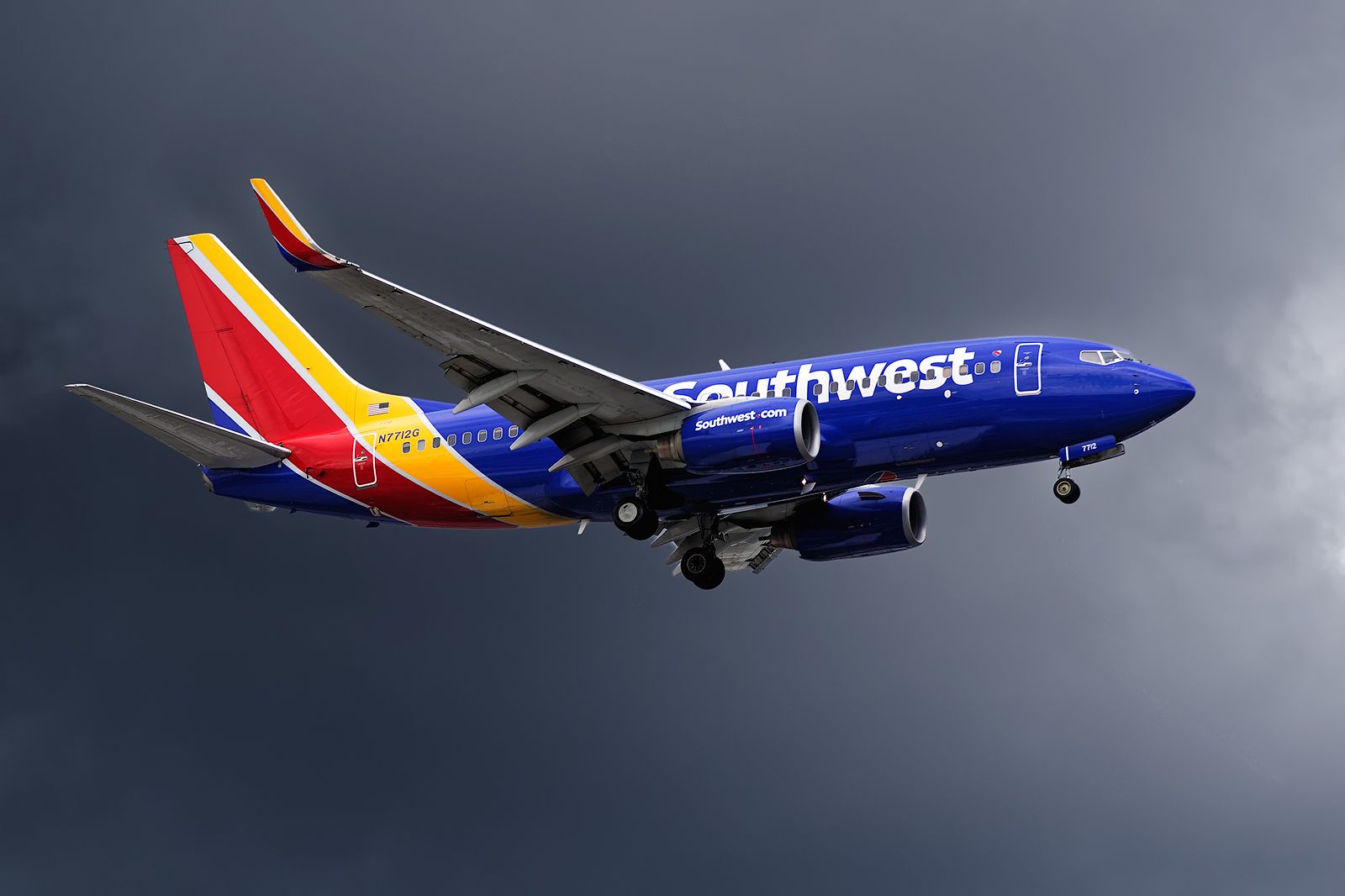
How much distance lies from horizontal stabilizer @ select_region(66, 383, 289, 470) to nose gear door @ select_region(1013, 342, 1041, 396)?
867 inches

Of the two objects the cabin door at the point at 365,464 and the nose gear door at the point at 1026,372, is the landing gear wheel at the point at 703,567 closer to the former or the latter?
the cabin door at the point at 365,464

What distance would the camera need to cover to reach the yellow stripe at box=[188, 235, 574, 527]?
47688 mm

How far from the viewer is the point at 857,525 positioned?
5144cm

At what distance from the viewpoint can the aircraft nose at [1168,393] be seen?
4231cm

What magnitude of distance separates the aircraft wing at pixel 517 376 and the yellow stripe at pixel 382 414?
9.49ft

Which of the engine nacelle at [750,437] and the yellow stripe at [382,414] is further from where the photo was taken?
the yellow stripe at [382,414]

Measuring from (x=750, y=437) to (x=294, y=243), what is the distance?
12737 millimetres

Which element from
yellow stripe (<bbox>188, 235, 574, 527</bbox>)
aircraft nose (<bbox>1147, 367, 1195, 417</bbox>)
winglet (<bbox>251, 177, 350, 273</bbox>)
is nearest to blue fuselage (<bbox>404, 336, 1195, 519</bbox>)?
aircraft nose (<bbox>1147, 367, 1195, 417</bbox>)

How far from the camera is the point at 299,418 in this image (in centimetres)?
5106

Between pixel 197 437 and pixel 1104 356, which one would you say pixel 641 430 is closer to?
pixel 1104 356

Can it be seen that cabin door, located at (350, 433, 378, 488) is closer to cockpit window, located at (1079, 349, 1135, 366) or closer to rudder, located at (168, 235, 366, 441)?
rudder, located at (168, 235, 366, 441)

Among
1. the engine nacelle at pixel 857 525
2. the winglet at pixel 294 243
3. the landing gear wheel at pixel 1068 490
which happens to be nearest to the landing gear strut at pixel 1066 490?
the landing gear wheel at pixel 1068 490

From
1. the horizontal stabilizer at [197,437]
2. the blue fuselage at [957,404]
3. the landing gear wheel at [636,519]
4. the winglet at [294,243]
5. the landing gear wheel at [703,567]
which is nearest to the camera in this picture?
the winglet at [294,243]

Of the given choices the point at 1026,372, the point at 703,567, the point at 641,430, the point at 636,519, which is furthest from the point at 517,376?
the point at 1026,372
